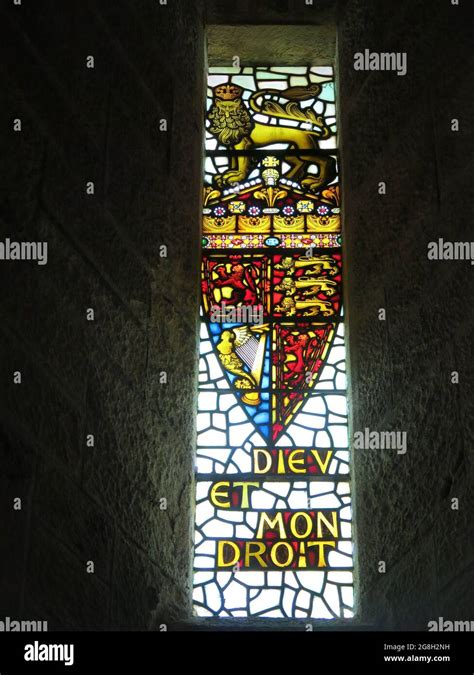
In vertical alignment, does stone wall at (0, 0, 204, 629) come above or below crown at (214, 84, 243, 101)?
below

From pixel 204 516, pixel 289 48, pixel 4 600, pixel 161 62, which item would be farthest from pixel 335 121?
pixel 4 600

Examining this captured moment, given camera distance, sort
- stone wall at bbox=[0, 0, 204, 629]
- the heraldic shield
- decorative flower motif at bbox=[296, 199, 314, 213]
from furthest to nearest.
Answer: decorative flower motif at bbox=[296, 199, 314, 213] → the heraldic shield → stone wall at bbox=[0, 0, 204, 629]

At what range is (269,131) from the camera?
5367 millimetres

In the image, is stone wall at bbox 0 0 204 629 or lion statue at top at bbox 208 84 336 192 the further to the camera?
Result: lion statue at top at bbox 208 84 336 192

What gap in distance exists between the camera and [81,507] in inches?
135

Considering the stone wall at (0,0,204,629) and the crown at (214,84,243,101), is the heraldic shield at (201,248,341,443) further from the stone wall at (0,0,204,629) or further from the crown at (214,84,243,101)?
the crown at (214,84,243,101)

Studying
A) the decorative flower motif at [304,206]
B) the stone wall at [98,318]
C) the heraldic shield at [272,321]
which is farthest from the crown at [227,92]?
the heraldic shield at [272,321]

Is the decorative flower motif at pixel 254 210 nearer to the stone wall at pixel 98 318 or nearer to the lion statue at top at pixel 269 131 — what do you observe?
the lion statue at top at pixel 269 131

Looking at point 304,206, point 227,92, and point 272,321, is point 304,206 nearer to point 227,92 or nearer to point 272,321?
point 272,321

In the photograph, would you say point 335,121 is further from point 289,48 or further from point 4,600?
point 4,600

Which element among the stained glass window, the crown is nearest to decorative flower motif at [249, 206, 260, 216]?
the stained glass window

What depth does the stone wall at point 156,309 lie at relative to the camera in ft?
10.8

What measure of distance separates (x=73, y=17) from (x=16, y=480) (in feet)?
4.79

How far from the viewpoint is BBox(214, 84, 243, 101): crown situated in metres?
5.42
